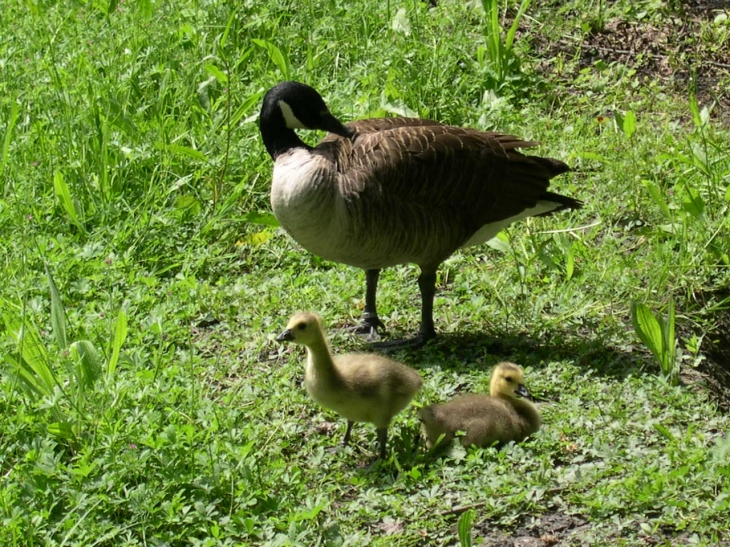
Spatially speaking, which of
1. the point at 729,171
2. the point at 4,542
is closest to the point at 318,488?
the point at 4,542

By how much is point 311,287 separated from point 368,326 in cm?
50

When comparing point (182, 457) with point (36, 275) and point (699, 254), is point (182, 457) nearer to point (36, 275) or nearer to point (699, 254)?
point (36, 275)

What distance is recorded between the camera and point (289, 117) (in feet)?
19.4

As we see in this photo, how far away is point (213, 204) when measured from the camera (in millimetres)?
7012

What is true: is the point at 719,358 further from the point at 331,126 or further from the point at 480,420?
the point at 331,126

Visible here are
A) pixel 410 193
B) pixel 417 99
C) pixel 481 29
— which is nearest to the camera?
pixel 410 193

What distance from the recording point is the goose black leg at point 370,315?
6.07 meters

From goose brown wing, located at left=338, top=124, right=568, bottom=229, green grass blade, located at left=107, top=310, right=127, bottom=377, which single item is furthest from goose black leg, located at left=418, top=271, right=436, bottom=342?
green grass blade, located at left=107, top=310, right=127, bottom=377

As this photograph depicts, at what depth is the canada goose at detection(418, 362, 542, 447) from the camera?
186 inches

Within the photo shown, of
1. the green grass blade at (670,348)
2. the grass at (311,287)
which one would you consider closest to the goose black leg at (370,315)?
the grass at (311,287)

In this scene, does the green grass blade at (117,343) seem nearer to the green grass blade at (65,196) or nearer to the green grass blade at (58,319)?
the green grass blade at (58,319)

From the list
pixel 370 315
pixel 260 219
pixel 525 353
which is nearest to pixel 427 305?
pixel 370 315

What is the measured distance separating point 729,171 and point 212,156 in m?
3.50

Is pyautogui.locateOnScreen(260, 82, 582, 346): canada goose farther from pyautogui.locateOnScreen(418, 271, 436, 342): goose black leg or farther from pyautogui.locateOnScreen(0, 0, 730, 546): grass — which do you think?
pyautogui.locateOnScreen(0, 0, 730, 546): grass
